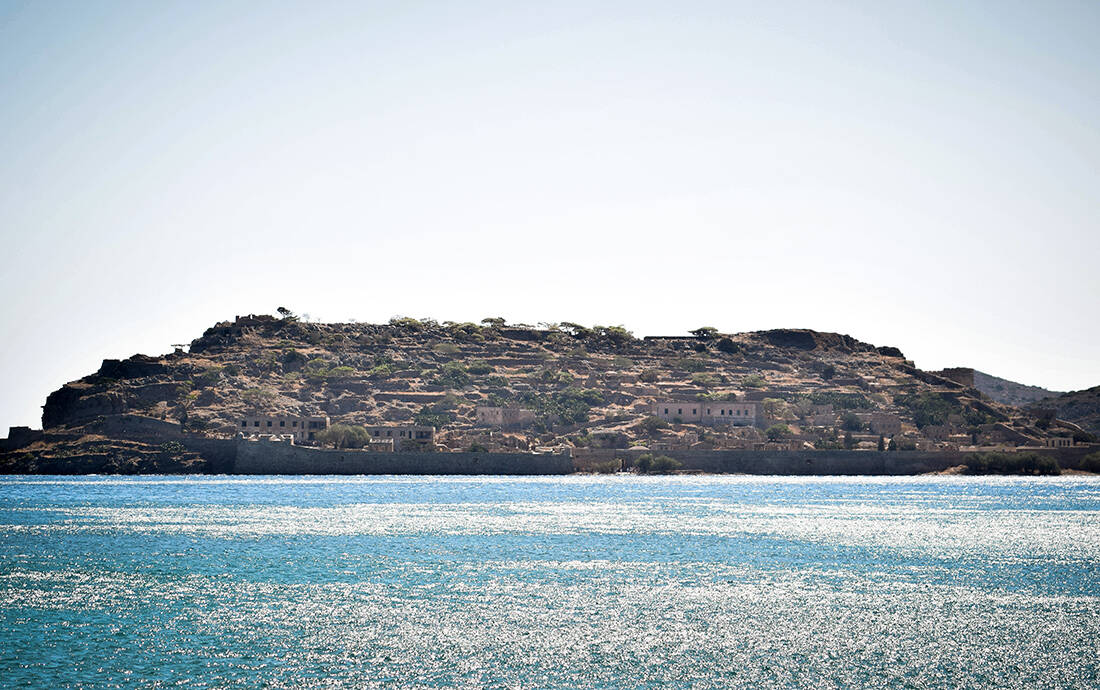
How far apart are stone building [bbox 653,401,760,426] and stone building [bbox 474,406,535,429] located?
57.8ft

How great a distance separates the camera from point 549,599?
33.1 metres

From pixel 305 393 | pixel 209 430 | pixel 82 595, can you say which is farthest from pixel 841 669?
pixel 305 393

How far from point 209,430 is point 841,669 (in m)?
122

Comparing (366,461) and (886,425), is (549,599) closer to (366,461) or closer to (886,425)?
(366,461)

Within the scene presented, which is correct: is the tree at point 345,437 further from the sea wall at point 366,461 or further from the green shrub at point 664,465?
the green shrub at point 664,465

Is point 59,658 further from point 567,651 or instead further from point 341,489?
point 341,489

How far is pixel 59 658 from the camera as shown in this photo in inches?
984

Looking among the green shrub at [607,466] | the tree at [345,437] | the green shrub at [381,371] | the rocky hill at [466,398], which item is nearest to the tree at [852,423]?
the rocky hill at [466,398]

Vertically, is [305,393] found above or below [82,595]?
above

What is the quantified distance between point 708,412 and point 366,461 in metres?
54.4

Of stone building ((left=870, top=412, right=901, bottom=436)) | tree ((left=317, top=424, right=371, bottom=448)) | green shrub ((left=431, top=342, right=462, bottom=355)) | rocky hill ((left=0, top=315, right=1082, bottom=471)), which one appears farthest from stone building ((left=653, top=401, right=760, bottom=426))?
green shrub ((left=431, top=342, right=462, bottom=355))

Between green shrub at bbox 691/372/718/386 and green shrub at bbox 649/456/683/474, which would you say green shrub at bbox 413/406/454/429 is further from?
green shrub at bbox 691/372/718/386

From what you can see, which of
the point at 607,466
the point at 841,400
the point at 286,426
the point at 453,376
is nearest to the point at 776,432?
the point at 607,466

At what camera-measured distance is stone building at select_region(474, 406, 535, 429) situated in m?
149
